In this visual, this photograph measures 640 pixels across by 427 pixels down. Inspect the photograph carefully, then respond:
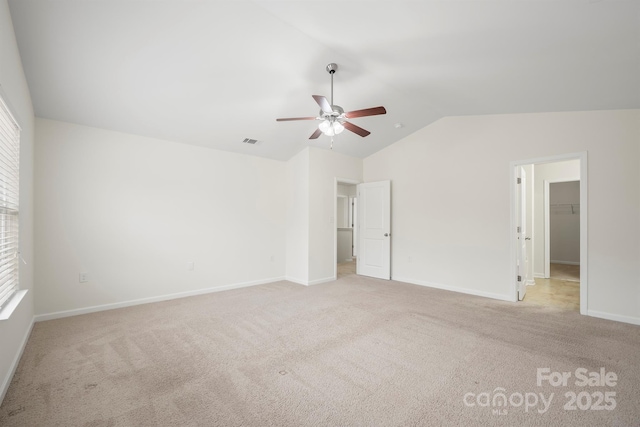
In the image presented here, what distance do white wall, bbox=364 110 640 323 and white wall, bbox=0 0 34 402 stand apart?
17.2 ft

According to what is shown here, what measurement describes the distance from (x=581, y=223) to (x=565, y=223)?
5868 mm

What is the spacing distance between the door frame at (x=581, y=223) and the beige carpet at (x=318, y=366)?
1.12ft

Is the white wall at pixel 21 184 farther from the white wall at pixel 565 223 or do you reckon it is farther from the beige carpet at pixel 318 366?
the white wall at pixel 565 223

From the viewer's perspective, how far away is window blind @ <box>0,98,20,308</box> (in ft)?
6.98

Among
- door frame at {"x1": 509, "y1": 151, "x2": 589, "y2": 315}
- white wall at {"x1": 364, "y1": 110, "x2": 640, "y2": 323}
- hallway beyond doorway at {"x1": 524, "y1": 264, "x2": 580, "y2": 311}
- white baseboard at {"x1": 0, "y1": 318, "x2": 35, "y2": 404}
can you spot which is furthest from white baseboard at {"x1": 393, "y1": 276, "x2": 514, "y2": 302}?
white baseboard at {"x1": 0, "y1": 318, "x2": 35, "y2": 404}

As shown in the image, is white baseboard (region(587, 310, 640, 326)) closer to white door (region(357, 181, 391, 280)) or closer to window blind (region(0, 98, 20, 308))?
white door (region(357, 181, 391, 280))

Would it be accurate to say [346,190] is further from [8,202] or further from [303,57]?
[8,202]

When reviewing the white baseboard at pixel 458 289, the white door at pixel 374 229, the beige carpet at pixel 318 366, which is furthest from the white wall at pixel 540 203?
the white door at pixel 374 229

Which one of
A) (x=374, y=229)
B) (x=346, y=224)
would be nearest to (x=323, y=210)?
(x=374, y=229)

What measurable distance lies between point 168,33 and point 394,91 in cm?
272

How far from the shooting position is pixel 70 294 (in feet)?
11.6

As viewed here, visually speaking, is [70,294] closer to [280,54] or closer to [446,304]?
[280,54]

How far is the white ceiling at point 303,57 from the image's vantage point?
222 centimetres

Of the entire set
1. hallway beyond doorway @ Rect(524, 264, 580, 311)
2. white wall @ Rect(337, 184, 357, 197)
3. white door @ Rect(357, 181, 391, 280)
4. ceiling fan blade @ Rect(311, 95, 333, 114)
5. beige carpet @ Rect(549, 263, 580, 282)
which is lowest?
beige carpet @ Rect(549, 263, 580, 282)
